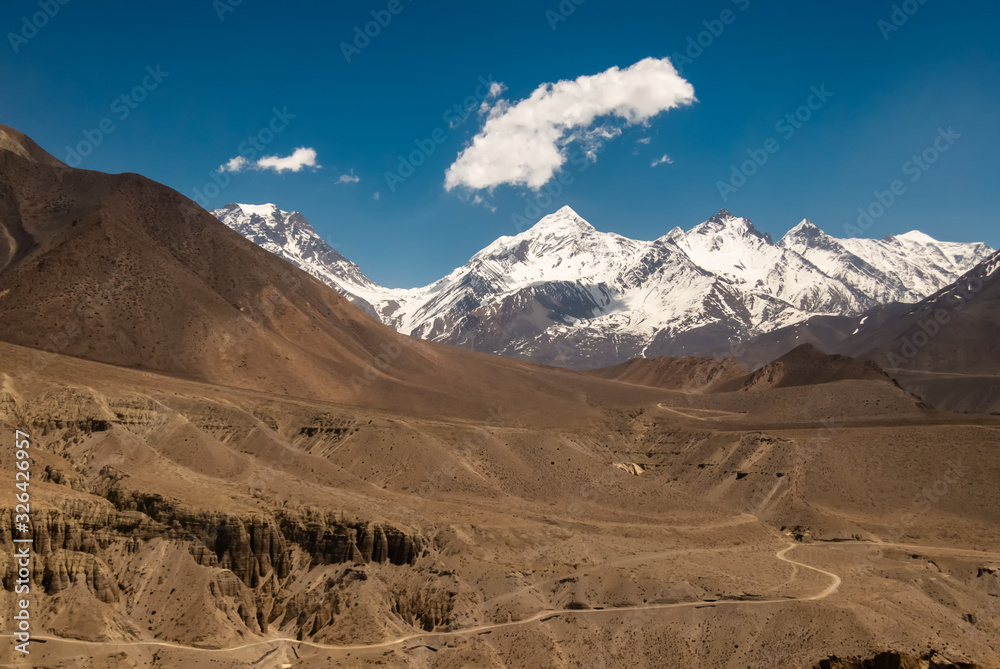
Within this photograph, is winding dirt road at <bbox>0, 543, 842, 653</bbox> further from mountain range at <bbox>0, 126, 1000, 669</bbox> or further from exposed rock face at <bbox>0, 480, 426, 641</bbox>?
exposed rock face at <bbox>0, 480, 426, 641</bbox>

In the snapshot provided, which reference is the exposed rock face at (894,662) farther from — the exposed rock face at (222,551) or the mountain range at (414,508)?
the exposed rock face at (222,551)

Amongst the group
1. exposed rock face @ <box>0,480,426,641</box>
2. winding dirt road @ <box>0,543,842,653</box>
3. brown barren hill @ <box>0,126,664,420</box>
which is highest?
brown barren hill @ <box>0,126,664,420</box>

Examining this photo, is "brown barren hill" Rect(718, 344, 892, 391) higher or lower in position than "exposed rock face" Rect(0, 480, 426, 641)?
higher

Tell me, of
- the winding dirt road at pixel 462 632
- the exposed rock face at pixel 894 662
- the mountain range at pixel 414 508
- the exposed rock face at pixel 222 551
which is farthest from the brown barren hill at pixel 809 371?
the exposed rock face at pixel 222 551

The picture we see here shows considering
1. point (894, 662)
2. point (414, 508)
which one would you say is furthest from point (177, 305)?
point (894, 662)

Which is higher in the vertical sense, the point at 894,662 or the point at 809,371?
the point at 809,371

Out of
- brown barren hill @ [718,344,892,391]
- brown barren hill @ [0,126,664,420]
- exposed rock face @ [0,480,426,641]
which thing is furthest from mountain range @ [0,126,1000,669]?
brown barren hill @ [718,344,892,391]

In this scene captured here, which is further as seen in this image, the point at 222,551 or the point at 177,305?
the point at 177,305

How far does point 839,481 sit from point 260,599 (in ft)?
200

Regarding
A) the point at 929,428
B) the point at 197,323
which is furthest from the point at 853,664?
the point at 197,323

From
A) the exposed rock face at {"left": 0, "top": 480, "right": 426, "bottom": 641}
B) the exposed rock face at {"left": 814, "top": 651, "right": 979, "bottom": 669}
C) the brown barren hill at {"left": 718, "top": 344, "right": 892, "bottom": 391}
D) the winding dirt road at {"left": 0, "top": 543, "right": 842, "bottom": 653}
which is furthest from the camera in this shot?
the brown barren hill at {"left": 718, "top": 344, "right": 892, "bottom": 391}

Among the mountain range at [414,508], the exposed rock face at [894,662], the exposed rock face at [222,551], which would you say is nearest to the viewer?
the exposed rock face at [894,662]

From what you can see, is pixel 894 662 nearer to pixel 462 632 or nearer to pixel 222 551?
pixel 462 632

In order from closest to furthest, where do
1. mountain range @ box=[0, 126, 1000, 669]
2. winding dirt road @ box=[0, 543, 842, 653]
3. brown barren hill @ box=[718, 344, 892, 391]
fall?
winding dirt road @ box=[0, 543, 842, 653] → mountain range @ box=[0, 126, 1000, 669] → brown barren hill @ box=[718, 344, 892, 391]
